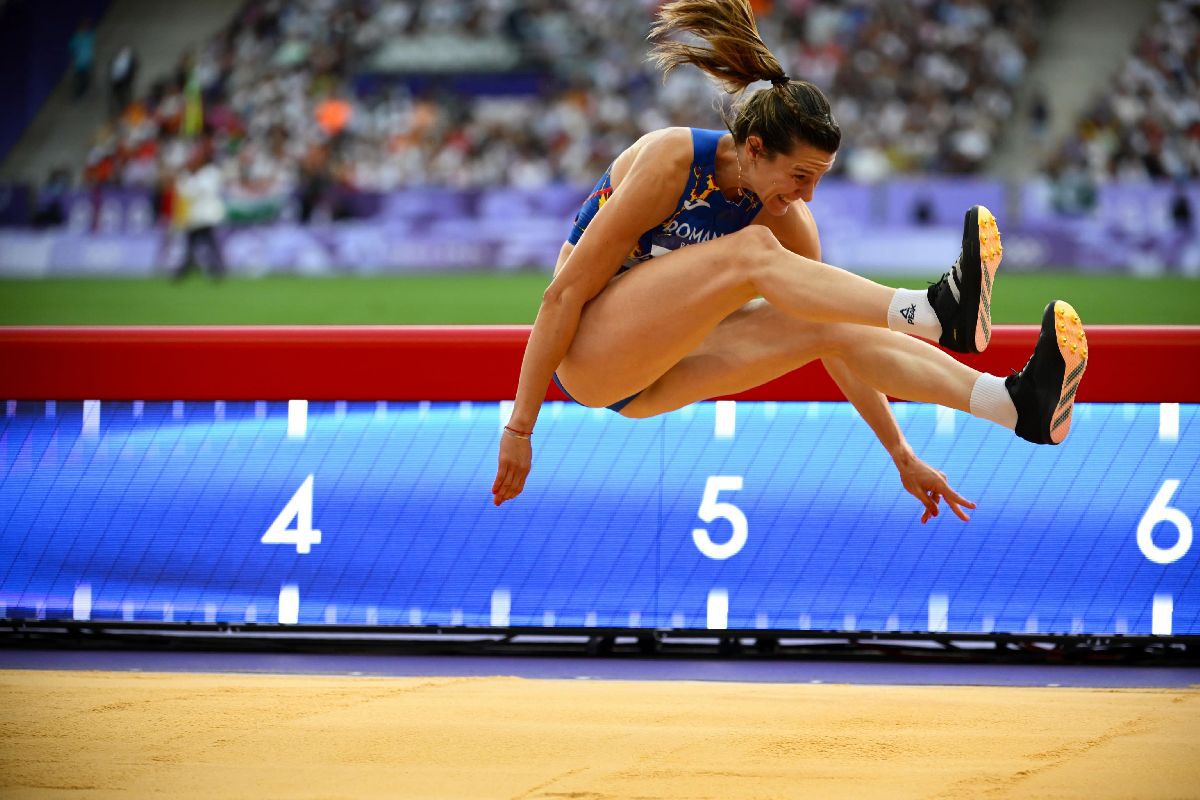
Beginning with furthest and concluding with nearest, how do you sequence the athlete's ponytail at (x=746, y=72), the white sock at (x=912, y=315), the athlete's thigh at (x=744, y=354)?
the athlete's thigh at (x=744, y=354) < the athlete's ponytail at (x=746, y=72) < the white sock at (x=912, y=315)

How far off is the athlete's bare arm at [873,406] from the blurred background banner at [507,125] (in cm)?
1253

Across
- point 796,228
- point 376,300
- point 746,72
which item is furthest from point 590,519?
point 376,300

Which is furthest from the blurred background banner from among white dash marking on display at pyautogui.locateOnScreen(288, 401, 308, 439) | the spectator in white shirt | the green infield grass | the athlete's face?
the athlete's face

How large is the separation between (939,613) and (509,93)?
1756cm

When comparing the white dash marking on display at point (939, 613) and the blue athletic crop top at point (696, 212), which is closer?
the blue athletic crop top at point (696, 212)

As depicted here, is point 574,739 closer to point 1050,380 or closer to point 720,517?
point 720,517

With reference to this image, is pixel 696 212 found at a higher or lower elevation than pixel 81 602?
higher

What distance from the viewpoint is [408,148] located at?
19469 mm

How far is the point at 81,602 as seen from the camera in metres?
4.25

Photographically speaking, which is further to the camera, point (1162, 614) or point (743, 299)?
point (1162, 614)

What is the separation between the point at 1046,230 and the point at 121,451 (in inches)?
519

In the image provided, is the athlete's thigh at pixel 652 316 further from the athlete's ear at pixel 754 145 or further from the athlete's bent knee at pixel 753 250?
the athlete's ear at pixel 754 145

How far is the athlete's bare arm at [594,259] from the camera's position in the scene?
293 centimetres

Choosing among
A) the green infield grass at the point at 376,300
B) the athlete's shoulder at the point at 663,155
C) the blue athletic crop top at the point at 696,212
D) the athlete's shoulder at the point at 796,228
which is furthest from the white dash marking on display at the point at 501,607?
the green infield grass at the point at 376,300
